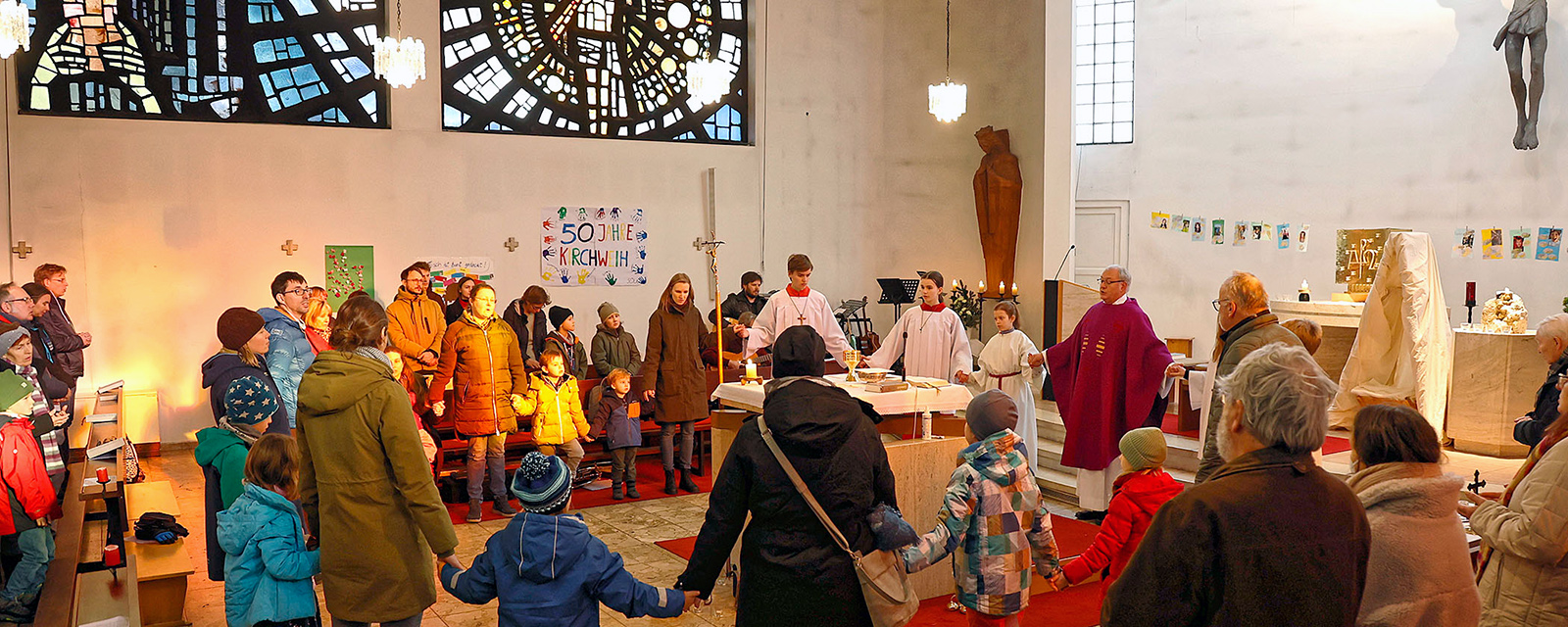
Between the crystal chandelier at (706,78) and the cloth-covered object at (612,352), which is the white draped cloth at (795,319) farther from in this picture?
the crystal chandelier at (706,78)

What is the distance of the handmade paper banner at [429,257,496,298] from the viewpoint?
10727 mm

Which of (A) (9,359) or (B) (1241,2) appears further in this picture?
(B) (1241,2)

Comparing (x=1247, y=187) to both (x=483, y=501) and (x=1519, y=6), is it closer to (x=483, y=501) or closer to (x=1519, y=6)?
(x=1519, y=6)

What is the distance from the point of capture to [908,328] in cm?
798

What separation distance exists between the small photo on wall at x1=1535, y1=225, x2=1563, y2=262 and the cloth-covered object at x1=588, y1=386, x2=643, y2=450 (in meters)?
7.74

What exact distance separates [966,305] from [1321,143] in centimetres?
390

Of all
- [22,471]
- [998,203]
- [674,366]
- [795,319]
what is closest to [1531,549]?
[795,319]

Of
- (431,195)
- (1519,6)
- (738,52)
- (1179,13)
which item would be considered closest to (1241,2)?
(1179,13)

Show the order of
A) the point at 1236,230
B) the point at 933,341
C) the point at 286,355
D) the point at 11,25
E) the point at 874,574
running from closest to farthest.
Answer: the point at 874,574
the point at 286,355
the point at 11,25
the point at 933,341
the point at 1236,230

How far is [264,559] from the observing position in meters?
3.40

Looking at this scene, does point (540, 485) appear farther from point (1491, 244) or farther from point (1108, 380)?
point (1491, 244)

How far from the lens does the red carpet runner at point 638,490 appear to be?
699 cm

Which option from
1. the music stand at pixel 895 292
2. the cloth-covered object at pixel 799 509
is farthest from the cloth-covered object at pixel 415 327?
the cloth-covered object at pixel 799 509

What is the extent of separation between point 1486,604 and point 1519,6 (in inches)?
299
